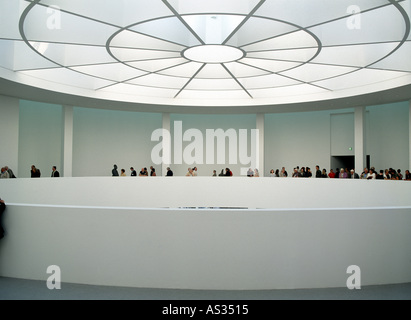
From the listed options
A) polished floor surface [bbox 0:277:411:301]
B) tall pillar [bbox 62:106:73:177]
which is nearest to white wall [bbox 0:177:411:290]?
polished floor surface [bbox 0:277:411:301]

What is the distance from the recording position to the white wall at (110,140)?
93.8 ft

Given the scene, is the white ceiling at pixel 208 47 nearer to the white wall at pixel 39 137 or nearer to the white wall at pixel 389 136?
the white wall at pixel 389 136

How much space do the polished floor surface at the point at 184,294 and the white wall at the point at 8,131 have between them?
16.7m

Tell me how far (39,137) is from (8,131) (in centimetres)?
560

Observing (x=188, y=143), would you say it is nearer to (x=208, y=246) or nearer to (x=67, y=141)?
(x=67, y=141)

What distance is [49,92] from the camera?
2012cm

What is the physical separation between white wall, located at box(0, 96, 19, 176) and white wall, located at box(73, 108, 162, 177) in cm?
704

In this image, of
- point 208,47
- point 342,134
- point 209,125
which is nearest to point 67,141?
point 209,125

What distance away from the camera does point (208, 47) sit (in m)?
15.3

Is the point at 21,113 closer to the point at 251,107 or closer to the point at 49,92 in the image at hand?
the point at 49,92

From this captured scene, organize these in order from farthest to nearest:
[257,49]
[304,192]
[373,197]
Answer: [304,192], [373,197], [257,49]

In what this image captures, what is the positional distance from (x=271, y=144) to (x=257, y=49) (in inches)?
707

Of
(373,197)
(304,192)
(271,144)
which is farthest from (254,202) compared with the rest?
(271,144)

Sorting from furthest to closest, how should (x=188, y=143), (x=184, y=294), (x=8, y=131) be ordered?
(x=188, y=143) → (x=8, y=131) → (x=184, y=294)
